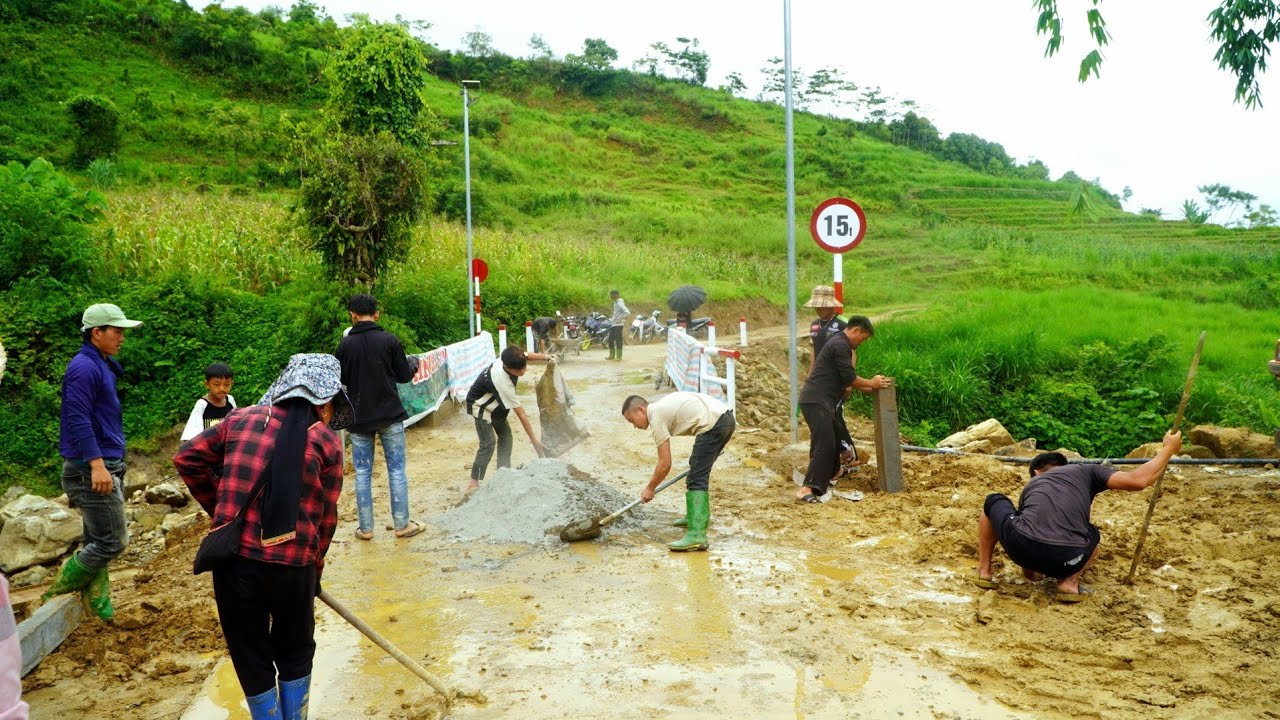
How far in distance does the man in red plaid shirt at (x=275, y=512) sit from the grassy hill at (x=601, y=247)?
16.8ft

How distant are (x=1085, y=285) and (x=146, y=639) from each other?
27.3 m

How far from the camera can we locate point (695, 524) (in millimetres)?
6496

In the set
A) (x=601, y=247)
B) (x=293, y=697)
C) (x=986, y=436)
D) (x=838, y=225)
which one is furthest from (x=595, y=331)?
(x=293, y=697)

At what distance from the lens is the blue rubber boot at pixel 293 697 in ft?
11.4

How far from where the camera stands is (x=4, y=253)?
1362 cm

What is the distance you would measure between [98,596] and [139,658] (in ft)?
2.49

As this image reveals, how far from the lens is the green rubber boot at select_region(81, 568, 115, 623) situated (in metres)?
5.50

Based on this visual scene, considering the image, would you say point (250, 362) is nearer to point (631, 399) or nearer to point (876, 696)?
point (631, 399)

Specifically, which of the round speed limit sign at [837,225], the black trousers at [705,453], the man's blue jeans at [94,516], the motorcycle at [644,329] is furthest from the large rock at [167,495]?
the motorcycle at [644,329]

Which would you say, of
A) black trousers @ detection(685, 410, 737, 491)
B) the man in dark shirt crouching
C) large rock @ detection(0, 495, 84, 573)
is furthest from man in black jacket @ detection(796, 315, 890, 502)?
large rock @ detection(0, 495, 84, 573)

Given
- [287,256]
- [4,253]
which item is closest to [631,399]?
[4,253]

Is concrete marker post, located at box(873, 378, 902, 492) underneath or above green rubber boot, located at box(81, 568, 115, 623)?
above

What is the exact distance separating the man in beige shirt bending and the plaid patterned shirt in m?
2.94

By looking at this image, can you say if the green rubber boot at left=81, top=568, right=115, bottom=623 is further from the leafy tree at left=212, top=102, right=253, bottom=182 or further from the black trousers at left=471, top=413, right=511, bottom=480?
the leafy tree at left=212, top=102, right=253, bottom=182
